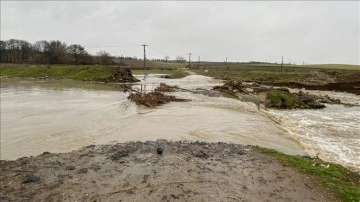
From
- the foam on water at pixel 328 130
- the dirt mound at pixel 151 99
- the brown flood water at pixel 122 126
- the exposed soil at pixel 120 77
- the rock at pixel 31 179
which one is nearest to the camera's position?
the rock at pixel 31 179

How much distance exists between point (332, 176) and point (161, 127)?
425 inches

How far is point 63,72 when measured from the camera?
71688 mm

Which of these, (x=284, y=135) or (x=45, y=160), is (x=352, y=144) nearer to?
(x=284, y=135)

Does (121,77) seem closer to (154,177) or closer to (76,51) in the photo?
(154,177)

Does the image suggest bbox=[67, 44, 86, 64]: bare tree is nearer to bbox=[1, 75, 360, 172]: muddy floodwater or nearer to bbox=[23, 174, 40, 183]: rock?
bbox=[1, 75, 360, 172]: muddy floodwater

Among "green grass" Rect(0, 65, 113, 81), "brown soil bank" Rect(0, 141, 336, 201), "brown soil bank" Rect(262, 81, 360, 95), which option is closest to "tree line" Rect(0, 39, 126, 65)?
"green grass" Rect(0, 65, 113, 81)

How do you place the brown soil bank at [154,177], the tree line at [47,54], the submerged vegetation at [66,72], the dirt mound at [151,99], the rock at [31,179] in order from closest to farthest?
the brown soil bank at [154,177]
the rock at [31,179]
the dirt mound at [151,99]
the submerged vegetation at [66,72]
the tree line at [47,54]

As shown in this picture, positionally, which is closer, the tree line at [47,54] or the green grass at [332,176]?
the green grass at [332,176]

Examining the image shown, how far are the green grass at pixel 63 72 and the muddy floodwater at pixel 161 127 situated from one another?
3481 cm

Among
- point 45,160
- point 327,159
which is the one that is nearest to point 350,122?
point 327,159

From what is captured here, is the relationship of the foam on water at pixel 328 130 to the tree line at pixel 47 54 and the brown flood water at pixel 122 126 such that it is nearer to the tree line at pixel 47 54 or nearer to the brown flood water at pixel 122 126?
the brown flood water at pixel 122 126

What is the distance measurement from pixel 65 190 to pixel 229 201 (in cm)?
430

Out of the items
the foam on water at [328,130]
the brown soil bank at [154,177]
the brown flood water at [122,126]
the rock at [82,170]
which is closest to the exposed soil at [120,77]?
the brown flood water at [122,126]

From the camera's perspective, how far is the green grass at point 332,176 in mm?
8508
